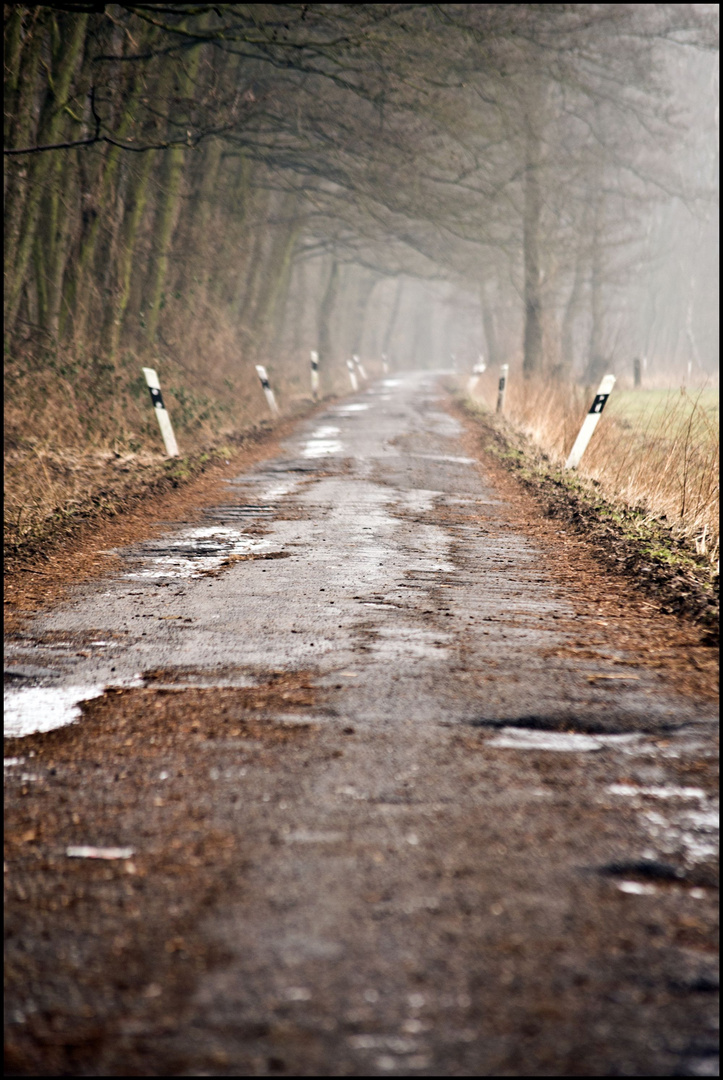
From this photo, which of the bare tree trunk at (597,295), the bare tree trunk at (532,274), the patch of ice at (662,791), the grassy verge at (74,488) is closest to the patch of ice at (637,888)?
the patch of ice at (662,791)

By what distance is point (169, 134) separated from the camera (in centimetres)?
1487

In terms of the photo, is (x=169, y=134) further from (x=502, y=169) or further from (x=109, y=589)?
(x=109, y=589)

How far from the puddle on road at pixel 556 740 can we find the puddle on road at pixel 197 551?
3005 mm

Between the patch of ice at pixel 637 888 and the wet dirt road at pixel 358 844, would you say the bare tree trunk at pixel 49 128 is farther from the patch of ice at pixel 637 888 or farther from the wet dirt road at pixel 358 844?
the patch of ice at pixel 637 888

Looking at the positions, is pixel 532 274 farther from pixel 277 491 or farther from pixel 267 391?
pixel 277 491

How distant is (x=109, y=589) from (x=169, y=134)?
39.6 ft

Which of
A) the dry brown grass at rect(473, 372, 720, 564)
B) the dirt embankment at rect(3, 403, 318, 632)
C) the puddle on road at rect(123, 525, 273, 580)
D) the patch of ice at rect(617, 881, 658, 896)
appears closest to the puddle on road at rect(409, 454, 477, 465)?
the dry brown grass at rect(473, 372, 720, 564)

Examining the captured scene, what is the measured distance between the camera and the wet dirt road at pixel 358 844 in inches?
68.7

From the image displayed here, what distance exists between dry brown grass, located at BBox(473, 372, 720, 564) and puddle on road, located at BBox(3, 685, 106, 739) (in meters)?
4.10

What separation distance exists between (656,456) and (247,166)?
1430 centimetres

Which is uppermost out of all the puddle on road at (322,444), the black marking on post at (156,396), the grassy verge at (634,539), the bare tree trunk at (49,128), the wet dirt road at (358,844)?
the bare tree trunk at (49,128)

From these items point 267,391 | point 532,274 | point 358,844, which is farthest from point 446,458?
point 532,274

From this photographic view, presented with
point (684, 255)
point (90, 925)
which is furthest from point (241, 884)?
point (684, 255)

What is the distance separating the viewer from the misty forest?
464 inches
